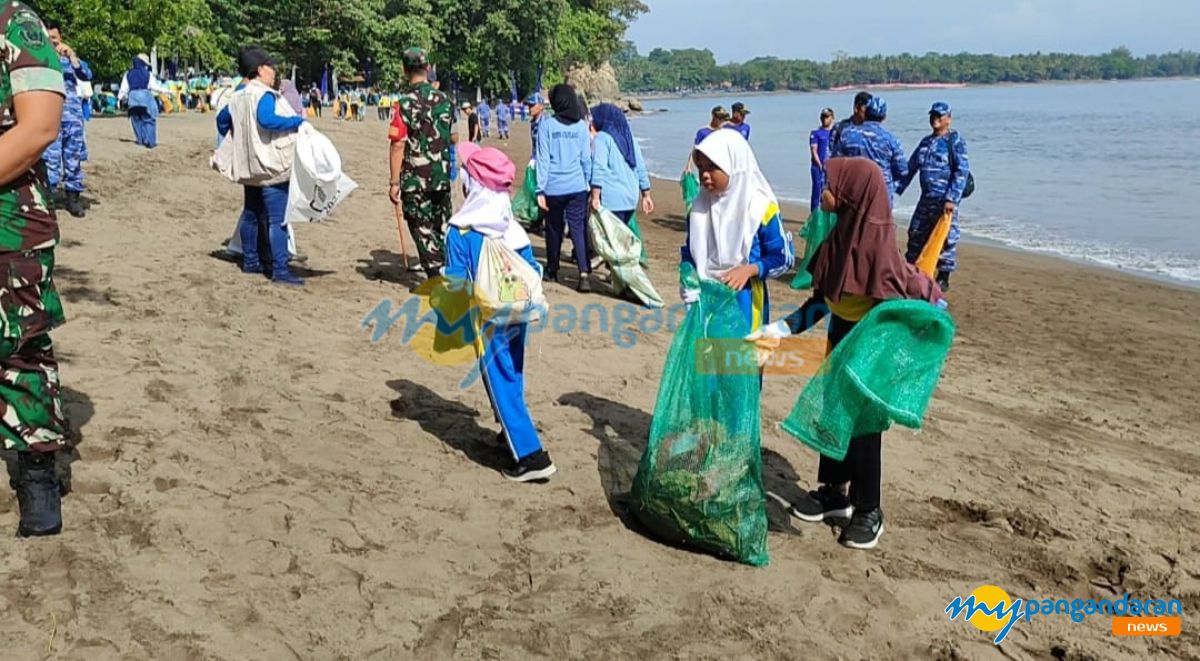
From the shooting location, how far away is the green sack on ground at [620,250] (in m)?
7.97

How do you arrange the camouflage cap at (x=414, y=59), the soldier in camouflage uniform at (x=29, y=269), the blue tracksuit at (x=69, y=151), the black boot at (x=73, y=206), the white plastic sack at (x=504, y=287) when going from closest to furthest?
the soldier in camouflage uniform at (x=29, y=269) < the white plastic sack at (x=504, y=287) < the camouflage cap at (x=414, y=59) < the blue tracksuit at (x=69, y=151) < the black boot at (x=73, y=206)

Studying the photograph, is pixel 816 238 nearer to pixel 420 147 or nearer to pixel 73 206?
pixel 420 147

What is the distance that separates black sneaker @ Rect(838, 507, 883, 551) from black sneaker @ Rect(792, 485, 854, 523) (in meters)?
0.16

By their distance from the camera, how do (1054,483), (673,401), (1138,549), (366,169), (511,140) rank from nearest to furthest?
(673,401)
(1138,549)
(1054,483)
(366,169)
(511,140)

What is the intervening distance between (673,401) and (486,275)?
3.32ft

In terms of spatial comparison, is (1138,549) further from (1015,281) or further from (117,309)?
(1015,281)

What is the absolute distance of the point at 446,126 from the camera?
7.21m

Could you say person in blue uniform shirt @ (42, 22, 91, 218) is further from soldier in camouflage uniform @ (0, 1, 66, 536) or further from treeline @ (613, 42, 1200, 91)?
treeline @ (613, 42, 1200, 91)

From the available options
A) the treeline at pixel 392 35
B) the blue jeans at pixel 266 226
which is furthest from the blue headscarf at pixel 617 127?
the treeline at pixel 392 35

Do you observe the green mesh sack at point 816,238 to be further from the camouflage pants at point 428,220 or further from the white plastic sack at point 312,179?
the white plastic sack at point 312,179

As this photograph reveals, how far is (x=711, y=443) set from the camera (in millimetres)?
3568

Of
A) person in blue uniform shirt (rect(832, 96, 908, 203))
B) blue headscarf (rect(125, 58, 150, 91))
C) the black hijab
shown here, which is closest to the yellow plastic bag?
person in blue uniform shirt (rect(832, 96, 908, 203))

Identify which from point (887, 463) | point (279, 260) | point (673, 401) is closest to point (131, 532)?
point (673, 401)

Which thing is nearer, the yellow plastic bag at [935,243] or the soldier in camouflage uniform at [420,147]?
the soldier in camouflage uniform at [420,147]
